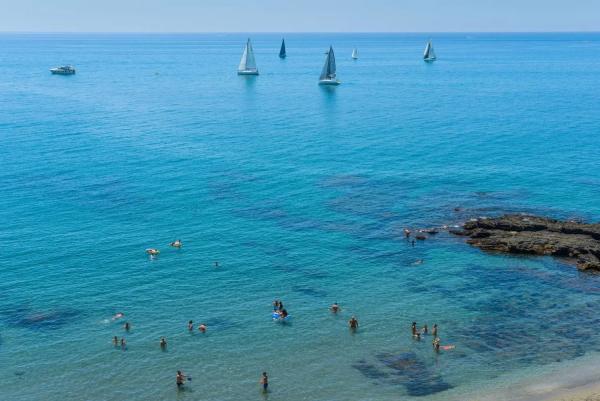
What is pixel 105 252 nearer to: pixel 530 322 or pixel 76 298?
pixel 76 298

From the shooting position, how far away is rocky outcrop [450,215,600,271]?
68312mm

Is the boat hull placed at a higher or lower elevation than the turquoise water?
higher

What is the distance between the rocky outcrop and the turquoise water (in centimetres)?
182

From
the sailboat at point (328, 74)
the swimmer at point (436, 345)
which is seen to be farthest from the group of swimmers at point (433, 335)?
the sailboat at point (328, 74)

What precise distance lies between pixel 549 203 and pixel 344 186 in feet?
89.5

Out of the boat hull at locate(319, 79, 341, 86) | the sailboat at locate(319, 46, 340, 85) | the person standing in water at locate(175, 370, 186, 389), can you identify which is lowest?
the person standing in water at locate(175, 370, 186, 389)

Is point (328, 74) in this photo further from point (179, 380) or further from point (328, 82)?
point (179, 380)

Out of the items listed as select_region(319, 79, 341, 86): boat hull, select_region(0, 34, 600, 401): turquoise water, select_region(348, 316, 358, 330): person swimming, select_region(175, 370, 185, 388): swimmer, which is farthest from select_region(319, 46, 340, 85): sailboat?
select_region(175, 370, 185, 388): swimmer

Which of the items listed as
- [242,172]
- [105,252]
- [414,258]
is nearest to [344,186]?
[242,172]

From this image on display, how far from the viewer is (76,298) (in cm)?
6016

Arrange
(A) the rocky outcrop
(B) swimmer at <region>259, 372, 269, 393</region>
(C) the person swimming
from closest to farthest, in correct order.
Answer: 1. (B) swimmer at <region>259, 372, 269, 393</region>
2. (C) the person swimming
3. (A) the rocky outcrop

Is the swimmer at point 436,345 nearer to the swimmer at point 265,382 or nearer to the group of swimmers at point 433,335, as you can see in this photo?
the group of swimmers at point 433,335

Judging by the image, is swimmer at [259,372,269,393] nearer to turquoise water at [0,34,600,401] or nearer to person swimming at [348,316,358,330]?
turquoise water at [0,34,600,401]

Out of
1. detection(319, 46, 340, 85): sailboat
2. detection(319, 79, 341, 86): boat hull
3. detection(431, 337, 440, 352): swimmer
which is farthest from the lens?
detection(319, 46, 340, 85): sailboat
